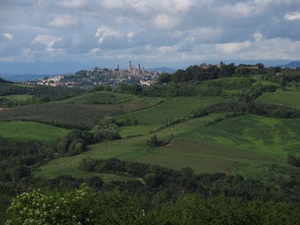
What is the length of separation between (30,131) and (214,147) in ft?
68.9

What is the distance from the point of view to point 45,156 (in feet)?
179

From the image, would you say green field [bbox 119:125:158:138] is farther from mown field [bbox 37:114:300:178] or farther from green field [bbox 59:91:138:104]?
green field [bbox 59:91:138:104]

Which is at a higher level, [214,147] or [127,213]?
[127,213]

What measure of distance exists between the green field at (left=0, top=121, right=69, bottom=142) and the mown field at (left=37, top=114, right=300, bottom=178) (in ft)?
21.4

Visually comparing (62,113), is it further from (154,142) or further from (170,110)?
(154,142)

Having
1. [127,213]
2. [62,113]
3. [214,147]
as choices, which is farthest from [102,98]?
[127,213]

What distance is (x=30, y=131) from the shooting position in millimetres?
61844

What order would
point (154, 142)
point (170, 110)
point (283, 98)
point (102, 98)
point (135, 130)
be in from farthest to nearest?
point (102, 98) → point (283, 98) → point (170, 110) → point (135, 130) → point (154, 142)

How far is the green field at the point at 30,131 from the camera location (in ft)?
195

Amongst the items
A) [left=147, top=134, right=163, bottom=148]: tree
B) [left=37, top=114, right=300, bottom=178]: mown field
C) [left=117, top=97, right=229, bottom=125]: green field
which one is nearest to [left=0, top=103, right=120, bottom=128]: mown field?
[left=117, top=97, right=229, bottom=125]: green field

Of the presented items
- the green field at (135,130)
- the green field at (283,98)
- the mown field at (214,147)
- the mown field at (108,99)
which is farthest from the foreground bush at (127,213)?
the mown field at (108,99)

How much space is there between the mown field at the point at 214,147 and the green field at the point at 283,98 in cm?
631

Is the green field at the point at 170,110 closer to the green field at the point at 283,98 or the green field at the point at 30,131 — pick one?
the green field at the point at 283,98

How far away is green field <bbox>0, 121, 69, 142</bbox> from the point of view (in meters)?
59.5
